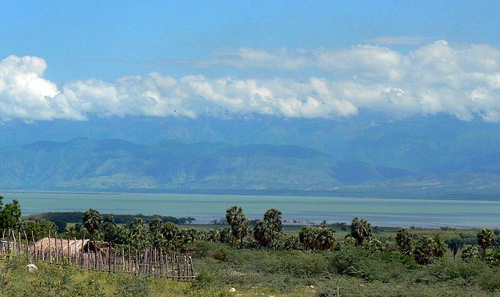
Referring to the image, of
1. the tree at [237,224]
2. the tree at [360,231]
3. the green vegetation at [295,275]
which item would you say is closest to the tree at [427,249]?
the green vegetation at [295,275]

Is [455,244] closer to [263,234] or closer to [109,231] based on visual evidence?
[263,234]

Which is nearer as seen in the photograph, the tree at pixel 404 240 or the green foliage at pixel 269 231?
the tree at pixel 404 240

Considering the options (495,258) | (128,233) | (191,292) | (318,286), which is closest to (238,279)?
(318,286)

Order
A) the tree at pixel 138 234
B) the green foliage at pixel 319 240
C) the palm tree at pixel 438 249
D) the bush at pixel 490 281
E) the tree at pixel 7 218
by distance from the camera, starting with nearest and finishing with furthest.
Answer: the bush at pixel 490 281, the tree at pixel 7 218, the palm tree at pixel 438 249, the tree at pixel 138 234, the green foliage at pixel 319 240

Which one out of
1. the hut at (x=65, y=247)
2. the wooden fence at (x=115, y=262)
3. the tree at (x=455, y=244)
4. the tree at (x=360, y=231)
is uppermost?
the tree at (x=360, y=231)

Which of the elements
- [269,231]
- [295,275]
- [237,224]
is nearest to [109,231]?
[237,224]

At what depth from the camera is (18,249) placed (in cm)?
5478

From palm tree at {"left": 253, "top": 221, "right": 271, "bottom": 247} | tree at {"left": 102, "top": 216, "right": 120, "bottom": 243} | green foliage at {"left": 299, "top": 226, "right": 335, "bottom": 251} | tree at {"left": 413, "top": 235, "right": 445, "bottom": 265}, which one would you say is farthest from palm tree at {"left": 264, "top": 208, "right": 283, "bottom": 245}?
tree at {"left": 413, "top": 235, "right": 445, "bottom": 265}

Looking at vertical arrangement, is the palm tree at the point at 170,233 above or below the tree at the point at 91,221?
below

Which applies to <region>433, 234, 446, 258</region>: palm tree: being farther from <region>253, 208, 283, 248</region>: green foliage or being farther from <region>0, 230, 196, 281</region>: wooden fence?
<region>0, 230, 196, 281</region>: wooden fence

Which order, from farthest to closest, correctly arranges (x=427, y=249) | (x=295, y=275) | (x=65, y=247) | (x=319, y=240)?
(x=319, y=240) < (x=427, y=249) < (x=295, y=275) < (x=65, y=247)

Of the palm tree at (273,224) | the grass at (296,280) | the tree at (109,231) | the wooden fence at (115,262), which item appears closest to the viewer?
the grass at (296,280)

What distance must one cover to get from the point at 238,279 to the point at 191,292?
34.4ft

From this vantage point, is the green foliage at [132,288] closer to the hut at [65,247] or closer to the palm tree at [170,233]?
the hut at [65,247]
